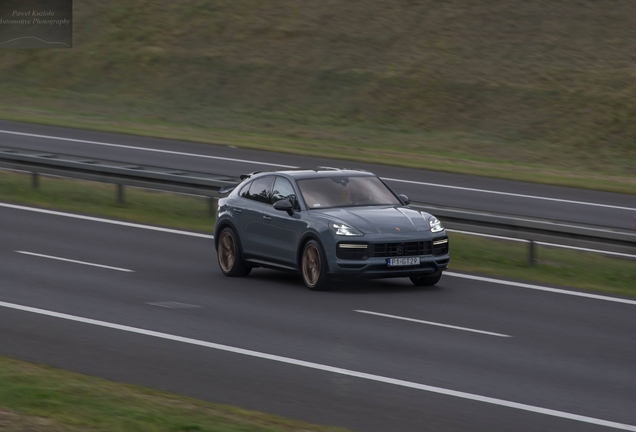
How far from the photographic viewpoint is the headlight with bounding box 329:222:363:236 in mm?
14523

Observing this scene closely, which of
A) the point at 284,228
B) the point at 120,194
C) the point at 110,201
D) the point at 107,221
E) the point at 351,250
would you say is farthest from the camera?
the point at 110,201

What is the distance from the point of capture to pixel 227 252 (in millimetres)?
16531

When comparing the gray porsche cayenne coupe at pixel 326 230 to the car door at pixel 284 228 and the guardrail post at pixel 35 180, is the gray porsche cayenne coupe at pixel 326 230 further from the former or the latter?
the guardrail post at pixel 35 180

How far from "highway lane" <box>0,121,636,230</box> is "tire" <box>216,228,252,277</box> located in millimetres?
8862

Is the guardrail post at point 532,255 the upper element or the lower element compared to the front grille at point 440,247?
lower

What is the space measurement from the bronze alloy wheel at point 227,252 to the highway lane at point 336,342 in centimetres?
28

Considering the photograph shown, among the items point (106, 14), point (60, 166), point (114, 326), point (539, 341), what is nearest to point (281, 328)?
point (114, 326)

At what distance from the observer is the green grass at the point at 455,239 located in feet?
55.3

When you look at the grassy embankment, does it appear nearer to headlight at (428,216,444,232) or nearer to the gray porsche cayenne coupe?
the gray porsche cayenne coupe

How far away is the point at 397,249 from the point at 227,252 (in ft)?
10.1

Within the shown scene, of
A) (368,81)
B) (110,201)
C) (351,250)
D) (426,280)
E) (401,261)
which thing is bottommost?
(110,201)

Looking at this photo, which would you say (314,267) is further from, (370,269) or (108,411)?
(108,411)

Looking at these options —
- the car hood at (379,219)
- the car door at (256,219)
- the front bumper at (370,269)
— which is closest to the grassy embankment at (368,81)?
the car door at (256,219)

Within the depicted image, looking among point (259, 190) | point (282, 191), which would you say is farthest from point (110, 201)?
point (282, 191)
